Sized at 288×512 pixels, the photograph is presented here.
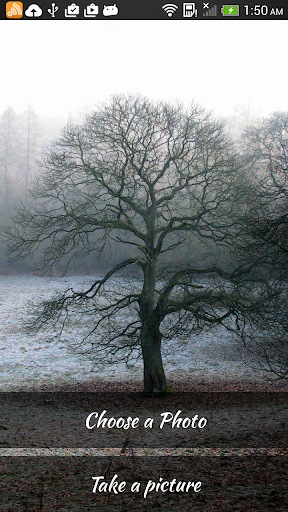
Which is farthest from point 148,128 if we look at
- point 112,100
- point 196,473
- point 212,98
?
point 212,98

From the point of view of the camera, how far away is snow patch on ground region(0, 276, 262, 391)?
17953 millimetres

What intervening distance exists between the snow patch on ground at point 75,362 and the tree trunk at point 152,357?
264 centimetres

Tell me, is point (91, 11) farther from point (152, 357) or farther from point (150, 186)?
point (152, 357)

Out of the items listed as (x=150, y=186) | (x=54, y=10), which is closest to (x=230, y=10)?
(x=54, y=10)

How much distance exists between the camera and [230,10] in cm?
812

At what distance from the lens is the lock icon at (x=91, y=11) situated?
27.1 feet

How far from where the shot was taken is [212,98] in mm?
66562

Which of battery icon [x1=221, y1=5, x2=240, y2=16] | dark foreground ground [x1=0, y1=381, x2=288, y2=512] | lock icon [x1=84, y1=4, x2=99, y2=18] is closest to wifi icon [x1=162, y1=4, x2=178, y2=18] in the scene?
battery icon [x1=221, y1=5, x2=240, y2=16]

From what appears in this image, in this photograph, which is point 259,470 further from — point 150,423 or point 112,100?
point 112,100

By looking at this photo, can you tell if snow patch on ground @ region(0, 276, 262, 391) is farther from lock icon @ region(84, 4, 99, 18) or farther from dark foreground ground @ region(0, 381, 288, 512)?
lock icon @ region(84, 4, 99, 18)

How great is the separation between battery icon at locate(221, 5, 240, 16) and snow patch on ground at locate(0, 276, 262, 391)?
10.7 m

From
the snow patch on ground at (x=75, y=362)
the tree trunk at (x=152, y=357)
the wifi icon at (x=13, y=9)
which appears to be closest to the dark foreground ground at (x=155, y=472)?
the tree trunk at (x=152, y=357)

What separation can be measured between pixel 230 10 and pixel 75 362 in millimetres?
15883

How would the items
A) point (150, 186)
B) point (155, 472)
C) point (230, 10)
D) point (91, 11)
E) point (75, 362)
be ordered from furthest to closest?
point (75, 362) < point (150, 186) < point (91, 11) < point (230, 10) < point (155, 472)
